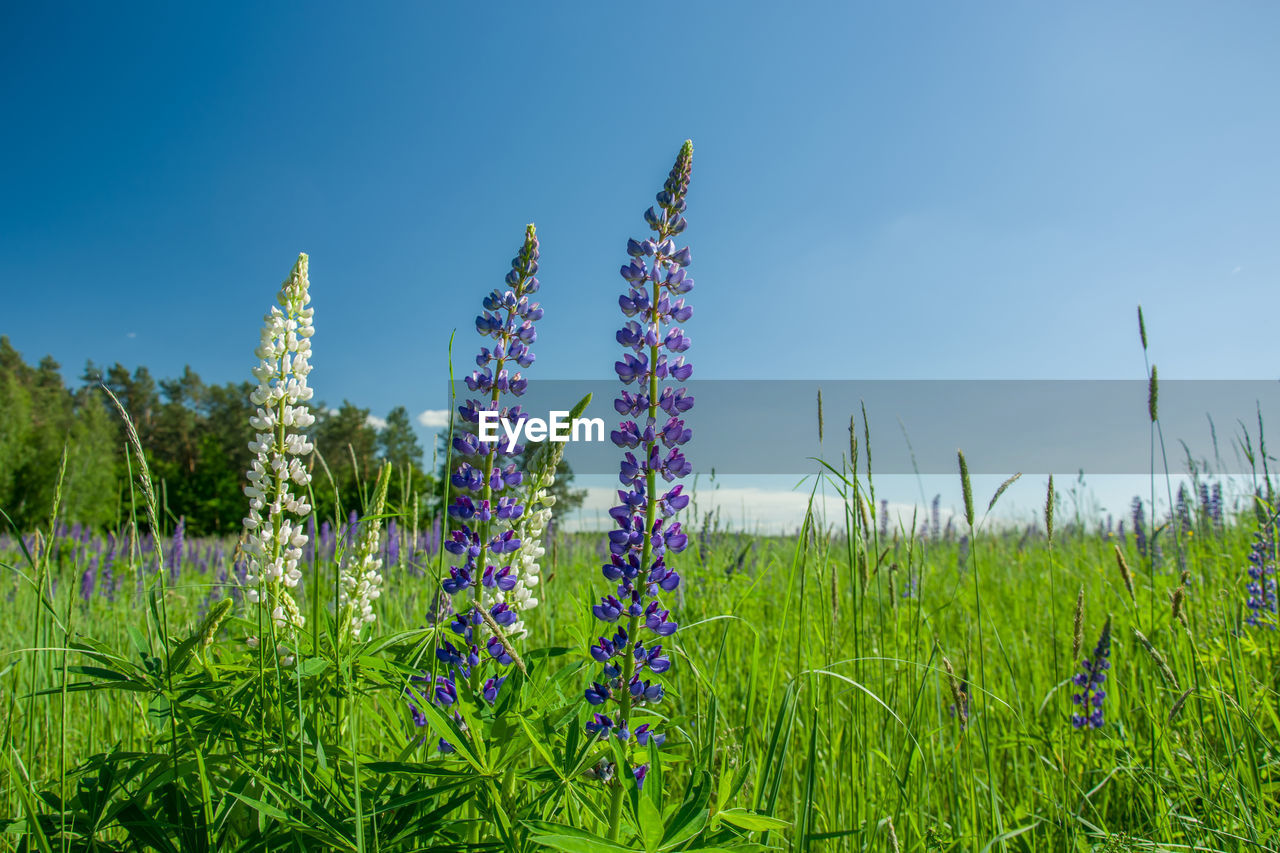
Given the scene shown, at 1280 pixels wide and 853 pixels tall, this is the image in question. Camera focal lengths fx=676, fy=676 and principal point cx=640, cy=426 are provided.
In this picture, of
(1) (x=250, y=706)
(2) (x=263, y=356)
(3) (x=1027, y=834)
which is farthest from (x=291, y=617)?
(3) (x=1027, y=834)

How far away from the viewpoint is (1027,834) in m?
2.39

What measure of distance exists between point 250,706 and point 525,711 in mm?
703

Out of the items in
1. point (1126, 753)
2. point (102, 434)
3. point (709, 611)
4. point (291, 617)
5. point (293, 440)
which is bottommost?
point (1126, 753)

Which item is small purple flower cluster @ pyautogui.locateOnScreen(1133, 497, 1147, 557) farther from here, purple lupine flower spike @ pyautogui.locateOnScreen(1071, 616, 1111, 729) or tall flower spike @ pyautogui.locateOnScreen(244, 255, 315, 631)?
tall flower spike @ pyautogui.locateOnScreen(244, 255, 315, 631)

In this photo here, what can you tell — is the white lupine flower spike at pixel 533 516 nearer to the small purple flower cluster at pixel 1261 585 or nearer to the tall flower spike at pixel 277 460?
the tall flower spike at pixel 277 460

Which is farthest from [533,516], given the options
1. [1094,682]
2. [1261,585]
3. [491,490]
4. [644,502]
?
[1261,585]

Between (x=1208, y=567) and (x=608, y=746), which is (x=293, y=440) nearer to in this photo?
(x=608, y=746)

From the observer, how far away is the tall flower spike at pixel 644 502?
1.44m

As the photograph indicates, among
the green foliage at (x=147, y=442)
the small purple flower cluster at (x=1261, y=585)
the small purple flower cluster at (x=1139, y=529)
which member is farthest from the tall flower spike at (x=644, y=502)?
the green foliage at (x=147, y=442)

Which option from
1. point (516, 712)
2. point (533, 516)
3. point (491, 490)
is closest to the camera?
point (516, 712)

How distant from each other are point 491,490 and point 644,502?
1.92ft

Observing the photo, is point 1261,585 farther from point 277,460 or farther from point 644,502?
point 277,460

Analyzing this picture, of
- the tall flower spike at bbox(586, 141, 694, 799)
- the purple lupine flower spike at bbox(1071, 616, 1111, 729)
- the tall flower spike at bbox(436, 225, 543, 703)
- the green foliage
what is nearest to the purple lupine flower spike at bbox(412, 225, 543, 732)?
the tall flower spike at bbox(436, 225, 543, 703)

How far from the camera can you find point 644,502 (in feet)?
4.89
